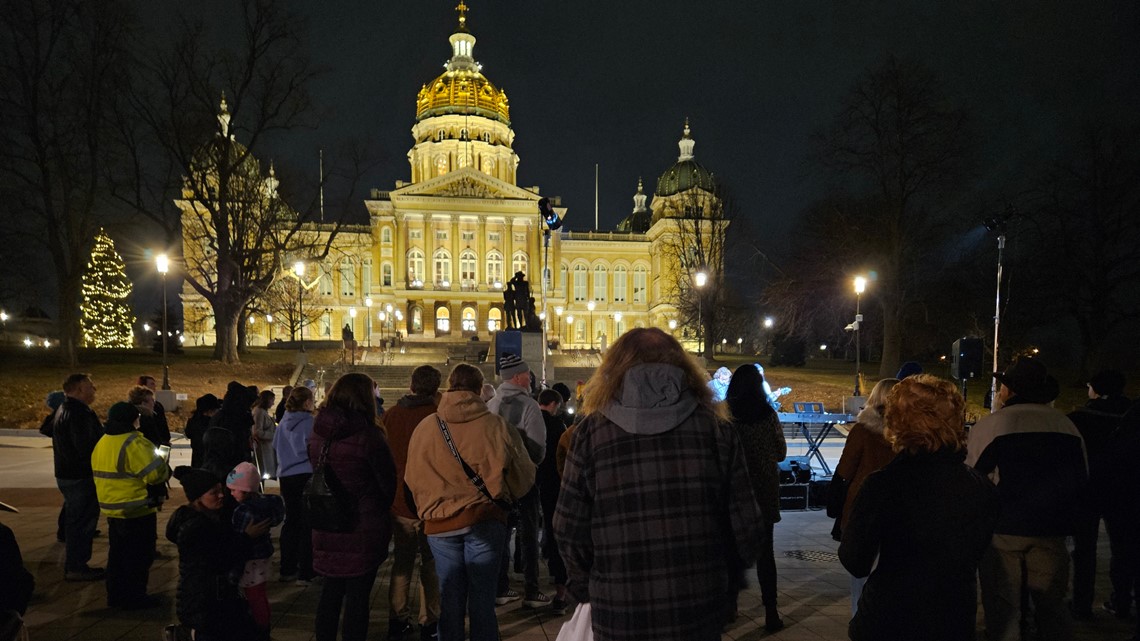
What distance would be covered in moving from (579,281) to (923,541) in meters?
76.2

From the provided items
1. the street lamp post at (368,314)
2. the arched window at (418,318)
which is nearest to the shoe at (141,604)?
the street lamp post at (368,314)

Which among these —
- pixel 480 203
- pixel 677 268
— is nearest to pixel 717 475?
pixel 677 268

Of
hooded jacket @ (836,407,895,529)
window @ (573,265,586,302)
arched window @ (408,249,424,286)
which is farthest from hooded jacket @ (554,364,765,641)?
window @ (573,265,586,302)

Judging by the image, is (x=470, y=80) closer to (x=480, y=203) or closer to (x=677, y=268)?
(x=480, y=203)

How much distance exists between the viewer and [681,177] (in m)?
78.5

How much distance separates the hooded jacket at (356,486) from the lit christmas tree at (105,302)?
68.0m

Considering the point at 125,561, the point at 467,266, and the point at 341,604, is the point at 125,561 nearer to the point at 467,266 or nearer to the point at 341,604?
the point at 341,604

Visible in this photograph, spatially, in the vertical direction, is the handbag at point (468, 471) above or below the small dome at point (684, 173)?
below

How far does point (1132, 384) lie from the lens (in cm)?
2748

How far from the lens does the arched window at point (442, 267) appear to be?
221 ft

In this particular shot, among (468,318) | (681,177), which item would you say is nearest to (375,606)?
(468,318)

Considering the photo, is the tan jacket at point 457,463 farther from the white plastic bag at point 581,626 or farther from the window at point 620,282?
the window at point 620,282

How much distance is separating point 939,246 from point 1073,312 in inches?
263

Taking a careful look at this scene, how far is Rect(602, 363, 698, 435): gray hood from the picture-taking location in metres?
2.47
